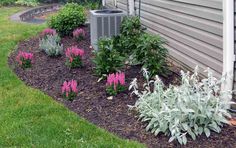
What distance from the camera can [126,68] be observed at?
18.0 ft

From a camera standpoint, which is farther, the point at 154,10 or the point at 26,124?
the point at 154,10

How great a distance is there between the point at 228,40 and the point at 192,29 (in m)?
1.10

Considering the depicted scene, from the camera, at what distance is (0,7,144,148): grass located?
3.62 meters

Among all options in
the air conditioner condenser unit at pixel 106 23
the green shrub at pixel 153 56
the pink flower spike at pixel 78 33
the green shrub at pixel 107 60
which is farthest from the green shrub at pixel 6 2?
the green shrub at pixel 153 56

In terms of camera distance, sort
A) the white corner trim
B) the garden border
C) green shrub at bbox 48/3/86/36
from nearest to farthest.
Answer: the white corner trim < green shrub at bbox 48/3/86/36 < the garden border

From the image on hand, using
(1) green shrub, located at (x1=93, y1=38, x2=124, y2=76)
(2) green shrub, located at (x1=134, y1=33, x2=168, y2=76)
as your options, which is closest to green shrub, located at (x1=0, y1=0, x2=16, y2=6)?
(1) green shrub, located at (x1=93, y1=38, x2=124, y2=76)

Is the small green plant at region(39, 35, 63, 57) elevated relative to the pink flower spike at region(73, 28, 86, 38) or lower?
lower

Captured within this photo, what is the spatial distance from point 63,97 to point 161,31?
2238mm

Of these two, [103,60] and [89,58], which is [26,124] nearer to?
[103,60]

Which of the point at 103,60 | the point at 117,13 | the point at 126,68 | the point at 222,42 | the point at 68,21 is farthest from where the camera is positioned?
the point at 68,21

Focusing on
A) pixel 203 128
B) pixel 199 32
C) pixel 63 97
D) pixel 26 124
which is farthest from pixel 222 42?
pixel 26 124

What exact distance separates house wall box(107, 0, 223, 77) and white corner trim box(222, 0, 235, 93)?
27 centimetres

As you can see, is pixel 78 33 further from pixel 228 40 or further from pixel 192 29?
pixel 228 40

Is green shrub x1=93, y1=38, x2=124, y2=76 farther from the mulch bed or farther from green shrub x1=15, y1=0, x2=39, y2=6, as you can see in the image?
green shrub x1=15, y1=0, x2=39, y2=6
